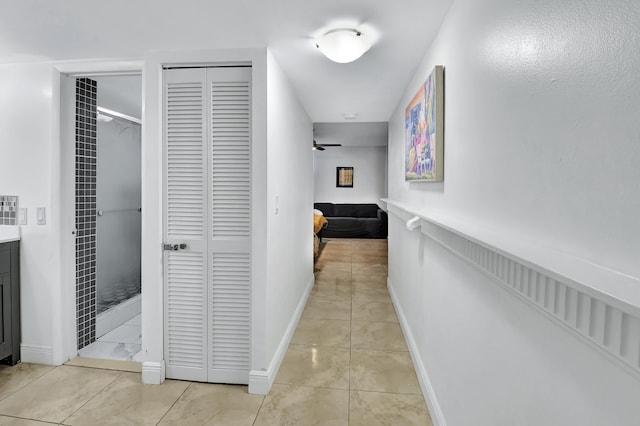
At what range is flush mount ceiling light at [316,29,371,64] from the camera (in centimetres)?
187

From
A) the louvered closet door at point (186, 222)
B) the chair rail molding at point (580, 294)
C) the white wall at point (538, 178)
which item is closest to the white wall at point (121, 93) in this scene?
the louvered closet door at point (186, 222)

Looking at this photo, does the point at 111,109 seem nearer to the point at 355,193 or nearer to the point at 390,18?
the point at 390,18

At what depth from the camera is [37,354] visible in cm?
258

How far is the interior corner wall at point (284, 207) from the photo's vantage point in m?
2.31

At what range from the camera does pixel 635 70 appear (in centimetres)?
57

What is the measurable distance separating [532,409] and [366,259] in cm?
543

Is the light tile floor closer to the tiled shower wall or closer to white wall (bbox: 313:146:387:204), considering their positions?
the tiled shower wall

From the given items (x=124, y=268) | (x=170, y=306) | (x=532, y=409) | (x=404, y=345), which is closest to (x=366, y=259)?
(x=404, y=345)

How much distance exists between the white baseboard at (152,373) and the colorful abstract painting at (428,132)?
2119mm

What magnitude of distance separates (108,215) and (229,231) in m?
2.16

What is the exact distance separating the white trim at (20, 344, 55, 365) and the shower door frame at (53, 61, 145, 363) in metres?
0.05

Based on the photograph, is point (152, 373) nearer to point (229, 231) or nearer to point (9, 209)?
point (229, 231)

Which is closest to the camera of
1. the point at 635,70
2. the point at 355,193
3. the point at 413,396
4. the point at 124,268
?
the point at 635,70

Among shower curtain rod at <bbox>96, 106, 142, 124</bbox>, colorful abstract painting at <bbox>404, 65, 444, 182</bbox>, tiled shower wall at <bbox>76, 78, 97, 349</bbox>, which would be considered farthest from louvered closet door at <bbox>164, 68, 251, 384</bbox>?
shower curtain rod at <bbox>96, 106, 142, 124</bbox>
